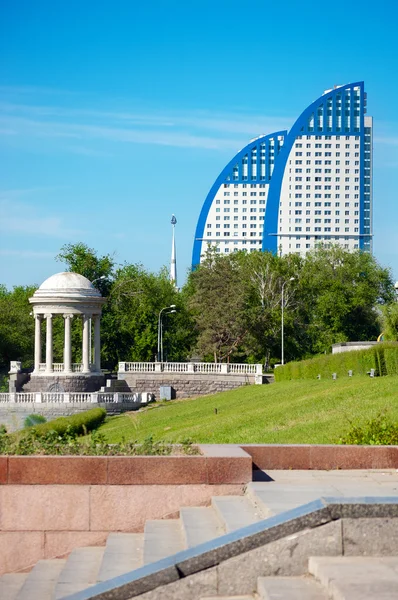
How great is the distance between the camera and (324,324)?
85812 mm

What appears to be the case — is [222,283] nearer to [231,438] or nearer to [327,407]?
[327,407]

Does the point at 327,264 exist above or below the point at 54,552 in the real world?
above

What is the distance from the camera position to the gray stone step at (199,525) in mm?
9922

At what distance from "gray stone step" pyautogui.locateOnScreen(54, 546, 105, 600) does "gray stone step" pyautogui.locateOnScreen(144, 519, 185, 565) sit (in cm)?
61

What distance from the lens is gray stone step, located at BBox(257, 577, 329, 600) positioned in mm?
7652

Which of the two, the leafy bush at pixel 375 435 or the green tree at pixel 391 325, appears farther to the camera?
the green tree at pixel 391 325

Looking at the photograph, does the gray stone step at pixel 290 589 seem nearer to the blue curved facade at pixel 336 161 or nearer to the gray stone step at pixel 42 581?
the gray stone step at pixel 42 581

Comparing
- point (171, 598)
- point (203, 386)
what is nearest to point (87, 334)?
point (203, 386)

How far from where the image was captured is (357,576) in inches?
306

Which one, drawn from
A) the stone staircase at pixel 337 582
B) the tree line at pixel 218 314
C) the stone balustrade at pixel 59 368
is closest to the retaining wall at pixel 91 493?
the stone staircase at pixel 337 582

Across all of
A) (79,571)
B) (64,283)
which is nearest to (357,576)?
(79,571)

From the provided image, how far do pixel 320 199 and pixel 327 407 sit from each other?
16066cm

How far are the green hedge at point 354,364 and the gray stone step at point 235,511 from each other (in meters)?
25.1

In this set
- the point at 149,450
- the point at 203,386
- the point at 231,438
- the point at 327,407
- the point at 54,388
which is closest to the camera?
the point at 149,450
